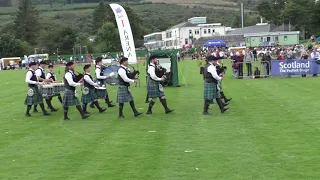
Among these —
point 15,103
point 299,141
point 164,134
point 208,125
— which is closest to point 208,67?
point 208,125

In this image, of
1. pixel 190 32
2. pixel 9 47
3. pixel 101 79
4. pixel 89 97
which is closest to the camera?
pixel 89 97

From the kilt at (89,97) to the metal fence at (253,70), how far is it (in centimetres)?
1316

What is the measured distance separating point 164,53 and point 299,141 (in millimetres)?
14311

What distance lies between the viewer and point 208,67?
12914 mm

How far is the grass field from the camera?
740 centimetres

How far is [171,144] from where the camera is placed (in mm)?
9352

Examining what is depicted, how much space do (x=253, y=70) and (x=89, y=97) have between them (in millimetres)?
14601

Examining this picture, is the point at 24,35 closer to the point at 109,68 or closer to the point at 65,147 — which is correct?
the point at 109,68

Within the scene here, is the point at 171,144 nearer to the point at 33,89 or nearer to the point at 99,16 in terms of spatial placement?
the point at 33,89

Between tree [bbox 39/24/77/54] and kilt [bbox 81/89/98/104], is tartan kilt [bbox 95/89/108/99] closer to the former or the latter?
kilt [bbox 81/89/98/104]

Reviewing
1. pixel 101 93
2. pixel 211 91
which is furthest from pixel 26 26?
pixel 211 91

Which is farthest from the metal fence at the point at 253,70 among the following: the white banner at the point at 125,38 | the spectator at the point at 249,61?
the white banner at the point at 125,38

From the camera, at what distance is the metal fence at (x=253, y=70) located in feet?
A: 85.0

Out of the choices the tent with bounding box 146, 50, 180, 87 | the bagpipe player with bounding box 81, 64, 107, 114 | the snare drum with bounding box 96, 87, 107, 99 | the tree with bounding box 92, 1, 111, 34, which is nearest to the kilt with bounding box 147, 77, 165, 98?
the bagpipe player with bounding box 81, 64, 107, 114
